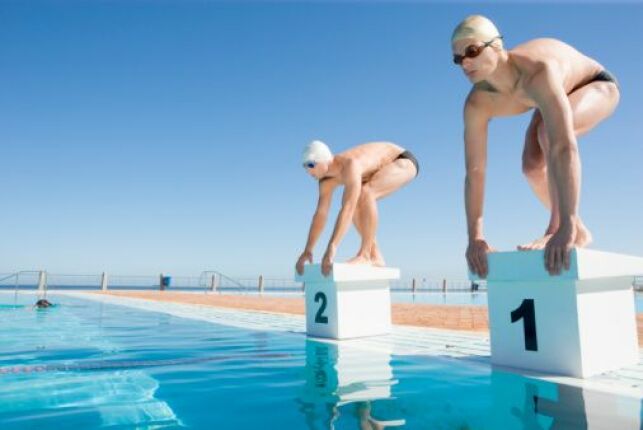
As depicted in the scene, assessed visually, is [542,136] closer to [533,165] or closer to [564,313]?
[533,165]

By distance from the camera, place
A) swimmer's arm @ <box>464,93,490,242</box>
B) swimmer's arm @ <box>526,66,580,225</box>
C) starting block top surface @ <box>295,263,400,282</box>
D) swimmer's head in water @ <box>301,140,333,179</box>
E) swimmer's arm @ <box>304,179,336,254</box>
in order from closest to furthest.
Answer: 1. swimmer's arm @ <box>526,66,580,225</box>
2. swimmer's arm @ <box>464,93,490,242</box>
3. starting block top surface @ <box>295,263,400,282</box>
4. swimmer's head in water @ <box>301,140,333,179</box>
5. swimmer's arm @ <box>304,179,336,254</box>

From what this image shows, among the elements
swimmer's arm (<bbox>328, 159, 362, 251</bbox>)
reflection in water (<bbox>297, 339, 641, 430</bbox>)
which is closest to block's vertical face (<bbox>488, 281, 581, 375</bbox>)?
reflection in water (<bbox>297, 339, 641, 430</bbox>)

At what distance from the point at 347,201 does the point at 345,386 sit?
313cm

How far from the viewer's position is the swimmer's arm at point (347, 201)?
5504 millimetres

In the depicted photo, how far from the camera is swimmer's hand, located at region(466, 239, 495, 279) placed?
358 centimetres

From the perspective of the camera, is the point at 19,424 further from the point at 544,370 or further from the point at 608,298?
the point at 608,298

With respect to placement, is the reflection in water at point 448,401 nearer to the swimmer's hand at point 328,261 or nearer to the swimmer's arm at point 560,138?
the swimmer's arm at point 560,138

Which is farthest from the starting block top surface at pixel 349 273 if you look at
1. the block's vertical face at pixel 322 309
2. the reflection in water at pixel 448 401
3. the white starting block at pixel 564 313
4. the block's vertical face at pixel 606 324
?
the block's vertical face at pixel 606 324

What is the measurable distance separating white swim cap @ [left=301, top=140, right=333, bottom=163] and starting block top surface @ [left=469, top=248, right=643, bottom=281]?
274 centimetres

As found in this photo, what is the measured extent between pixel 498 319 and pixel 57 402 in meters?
2.93

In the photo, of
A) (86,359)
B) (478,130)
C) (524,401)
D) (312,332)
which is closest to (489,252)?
(478,130)

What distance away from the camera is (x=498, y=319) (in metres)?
3.56

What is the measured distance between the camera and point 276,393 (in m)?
2.50

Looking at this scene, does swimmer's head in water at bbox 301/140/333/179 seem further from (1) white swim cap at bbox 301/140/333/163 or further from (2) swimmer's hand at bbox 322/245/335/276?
(2) swimmer's hand at bbox 322/245/335/276
